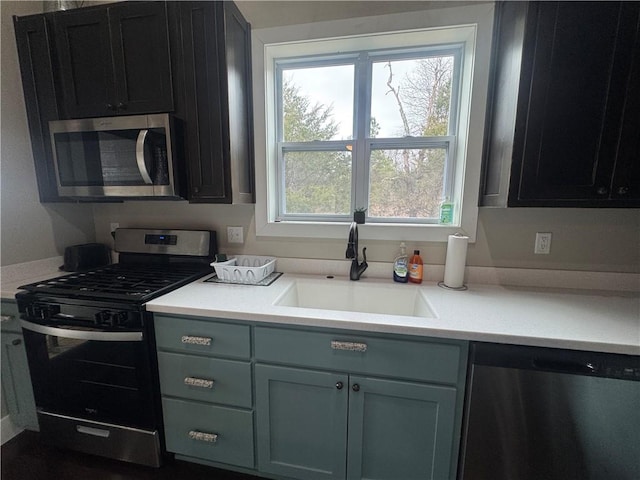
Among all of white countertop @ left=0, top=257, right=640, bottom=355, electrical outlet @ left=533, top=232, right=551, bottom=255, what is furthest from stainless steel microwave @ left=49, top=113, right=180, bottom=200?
electrical outlet @ left=533, top=232, right=551, bottom=255

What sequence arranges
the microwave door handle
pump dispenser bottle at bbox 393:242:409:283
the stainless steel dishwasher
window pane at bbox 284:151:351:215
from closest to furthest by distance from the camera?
1. the stainless steel dishwasher
2. the microwave door handle
3. pump dispenser bottle at bbox 393:242:409:283
4. window pane at bbox 284:151:351:215

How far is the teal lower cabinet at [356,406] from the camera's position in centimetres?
104

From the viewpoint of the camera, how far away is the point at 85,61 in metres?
1.48

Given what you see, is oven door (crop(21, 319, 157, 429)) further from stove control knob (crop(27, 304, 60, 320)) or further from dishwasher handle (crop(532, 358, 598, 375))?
dishwasher handle (crop(532, 358, 598, 375))

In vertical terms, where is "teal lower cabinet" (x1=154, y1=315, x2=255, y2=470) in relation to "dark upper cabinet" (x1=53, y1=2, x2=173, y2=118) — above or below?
below

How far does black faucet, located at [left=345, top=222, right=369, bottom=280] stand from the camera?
145 cm

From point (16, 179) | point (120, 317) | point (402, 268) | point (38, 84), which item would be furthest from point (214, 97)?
point (402, 268)

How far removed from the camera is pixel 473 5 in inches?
54.9

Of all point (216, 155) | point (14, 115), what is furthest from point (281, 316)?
point (14, 115)

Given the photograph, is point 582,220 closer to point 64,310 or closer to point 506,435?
point 506,435

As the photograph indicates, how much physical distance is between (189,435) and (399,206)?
1695mm

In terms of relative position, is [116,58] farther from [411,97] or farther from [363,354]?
[363,354]

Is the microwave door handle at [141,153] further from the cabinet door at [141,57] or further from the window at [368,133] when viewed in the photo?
the window at [368,133]

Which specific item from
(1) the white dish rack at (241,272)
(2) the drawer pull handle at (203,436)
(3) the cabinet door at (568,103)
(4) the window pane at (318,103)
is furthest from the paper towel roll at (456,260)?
(2) the drawer pull handle at (203,436)
